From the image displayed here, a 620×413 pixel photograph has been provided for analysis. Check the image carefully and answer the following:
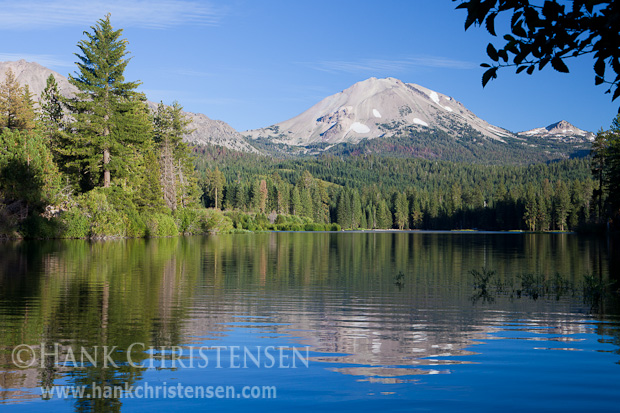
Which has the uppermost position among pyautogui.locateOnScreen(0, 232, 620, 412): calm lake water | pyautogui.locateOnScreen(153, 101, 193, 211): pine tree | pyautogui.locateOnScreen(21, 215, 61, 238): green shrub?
pyautogui.locateOnScreen(153, 101, 193, 211): pine tree

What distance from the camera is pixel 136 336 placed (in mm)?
11273

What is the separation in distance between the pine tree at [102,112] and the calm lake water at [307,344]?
130 ft

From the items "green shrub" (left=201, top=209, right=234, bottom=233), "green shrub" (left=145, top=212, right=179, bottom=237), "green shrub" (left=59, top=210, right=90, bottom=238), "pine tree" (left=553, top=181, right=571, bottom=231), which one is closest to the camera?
"green shrub" (left=59, top=210, right=90, bottom=238)

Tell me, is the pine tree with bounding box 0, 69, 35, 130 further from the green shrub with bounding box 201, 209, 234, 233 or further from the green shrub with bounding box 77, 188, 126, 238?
the green shrub with bounding box 77, 188, 126, 238

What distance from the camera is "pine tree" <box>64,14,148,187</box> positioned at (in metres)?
59.0

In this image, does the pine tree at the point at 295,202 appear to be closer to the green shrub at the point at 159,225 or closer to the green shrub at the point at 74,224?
the green shrub at the point at 159,225

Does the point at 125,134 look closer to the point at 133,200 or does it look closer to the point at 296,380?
the point at 133,200

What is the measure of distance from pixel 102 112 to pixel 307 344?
180 ft

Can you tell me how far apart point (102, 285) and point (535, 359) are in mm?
15051

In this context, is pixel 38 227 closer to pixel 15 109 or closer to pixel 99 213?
pixel 99 213

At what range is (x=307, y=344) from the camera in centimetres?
1113

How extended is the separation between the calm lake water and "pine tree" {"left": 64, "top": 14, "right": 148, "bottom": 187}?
39582 millimetres

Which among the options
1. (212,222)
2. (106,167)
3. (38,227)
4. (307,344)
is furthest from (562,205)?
(307,344)

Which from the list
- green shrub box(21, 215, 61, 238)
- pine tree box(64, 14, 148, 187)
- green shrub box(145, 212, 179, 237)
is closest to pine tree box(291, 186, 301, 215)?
green shrub box(145, 212, 179, 237)
